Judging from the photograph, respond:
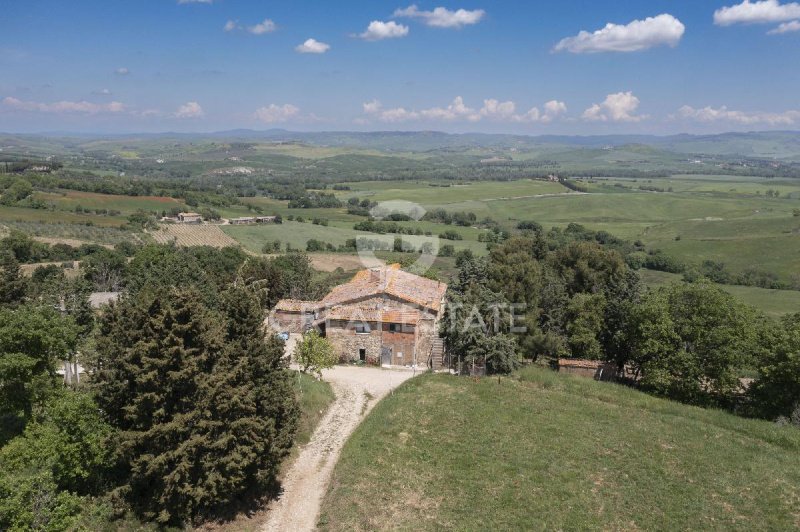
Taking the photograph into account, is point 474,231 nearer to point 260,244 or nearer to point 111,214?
point 260,244

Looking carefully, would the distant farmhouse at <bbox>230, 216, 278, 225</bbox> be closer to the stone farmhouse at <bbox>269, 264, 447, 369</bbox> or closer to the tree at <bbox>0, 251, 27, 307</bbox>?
the tree at <bbox>0, 251, 27, 307</bbox>

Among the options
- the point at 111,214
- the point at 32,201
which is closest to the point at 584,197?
the point at 111,214

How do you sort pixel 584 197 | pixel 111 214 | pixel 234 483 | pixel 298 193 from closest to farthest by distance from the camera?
1. pixel 234 483
2. pixel 111 214
3. pixel 584 197
4. pixel 298 193

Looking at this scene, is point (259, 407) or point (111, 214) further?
point (111, 214)

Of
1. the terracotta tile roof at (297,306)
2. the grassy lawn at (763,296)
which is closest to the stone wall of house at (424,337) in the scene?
the terracotta tile roof at (297,306)

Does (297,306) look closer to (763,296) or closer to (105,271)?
(105,271)

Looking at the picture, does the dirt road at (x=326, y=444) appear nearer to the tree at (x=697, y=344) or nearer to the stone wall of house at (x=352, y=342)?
the stone wall of house at (x=352, y=342)
